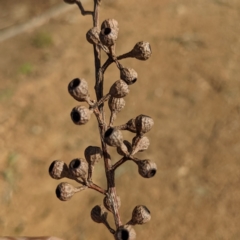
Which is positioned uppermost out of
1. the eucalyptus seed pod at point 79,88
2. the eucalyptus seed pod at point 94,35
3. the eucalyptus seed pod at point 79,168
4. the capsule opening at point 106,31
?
the eucalyptus seed pod at point 94,35

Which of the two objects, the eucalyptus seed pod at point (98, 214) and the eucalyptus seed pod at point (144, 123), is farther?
the eucalyptus seed pod at point (98, 214)

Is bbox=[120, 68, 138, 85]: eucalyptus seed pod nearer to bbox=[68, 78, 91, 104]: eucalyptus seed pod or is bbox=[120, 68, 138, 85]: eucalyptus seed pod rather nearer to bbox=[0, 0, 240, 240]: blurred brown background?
bbox=[68, 78, 91, 104]: eucalyptus seed pod

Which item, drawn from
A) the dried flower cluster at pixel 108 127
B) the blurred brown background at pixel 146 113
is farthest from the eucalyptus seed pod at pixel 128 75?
the blurred brown background at pixel 146 113

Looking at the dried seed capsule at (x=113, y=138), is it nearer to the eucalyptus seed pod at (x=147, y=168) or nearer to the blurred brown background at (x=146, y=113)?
the eucalyptus seed pod at (x=147, y=168)

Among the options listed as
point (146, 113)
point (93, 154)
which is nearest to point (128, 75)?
point (93, 154)

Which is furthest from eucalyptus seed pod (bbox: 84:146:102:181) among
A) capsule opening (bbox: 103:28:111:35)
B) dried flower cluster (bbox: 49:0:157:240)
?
capsule opening (bbox: 103:28:111:35)

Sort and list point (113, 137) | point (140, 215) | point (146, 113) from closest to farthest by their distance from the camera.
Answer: point (113, 137), point (140, 215), point (146, 113)

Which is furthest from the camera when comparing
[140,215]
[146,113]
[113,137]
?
[146,113]

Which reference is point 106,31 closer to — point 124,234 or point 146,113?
point 124,234

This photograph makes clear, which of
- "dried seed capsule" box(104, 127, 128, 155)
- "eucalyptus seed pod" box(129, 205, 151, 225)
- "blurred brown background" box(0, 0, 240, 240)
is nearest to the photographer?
"dried seed capsule" box(104, 127, 128, 155)
